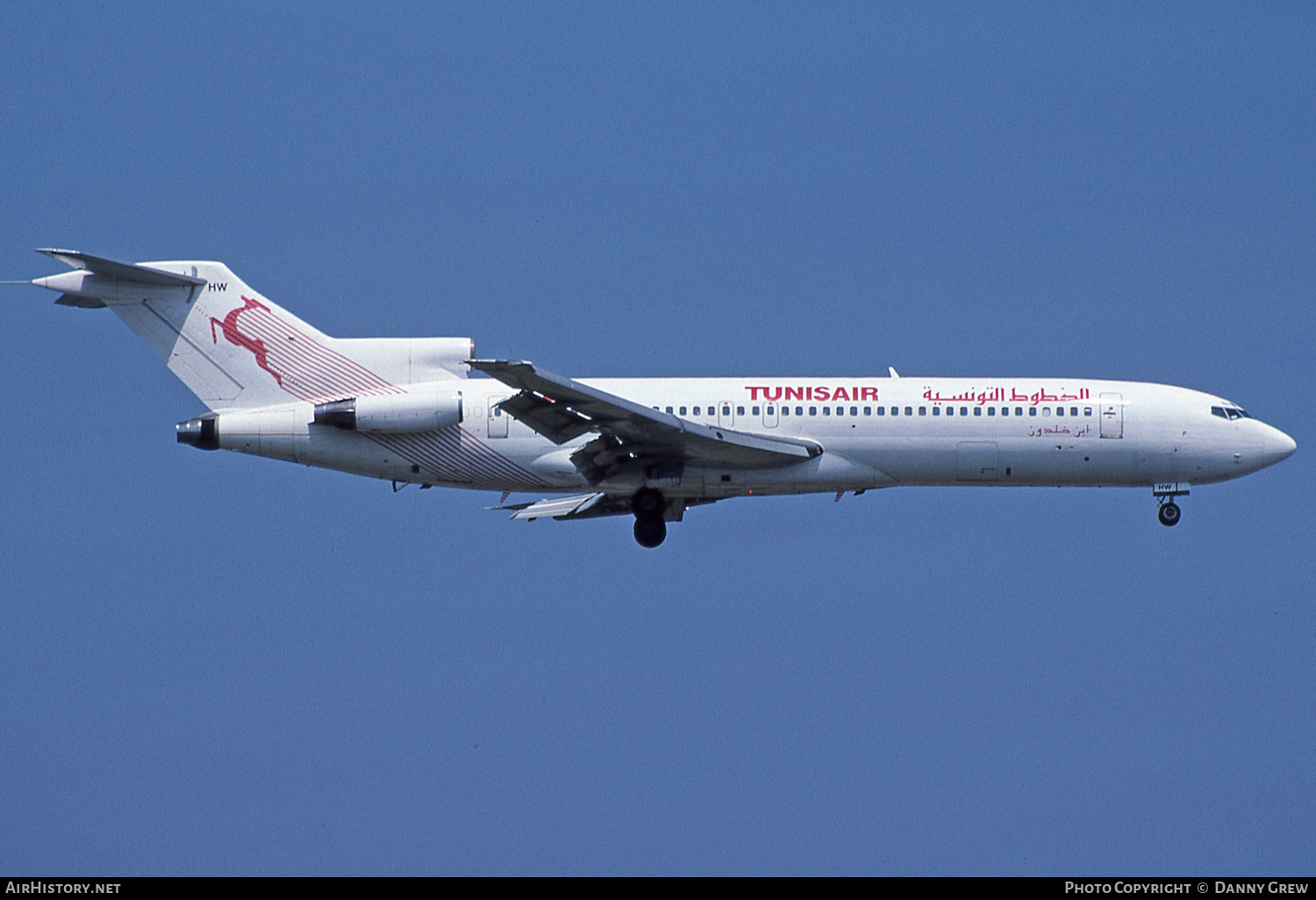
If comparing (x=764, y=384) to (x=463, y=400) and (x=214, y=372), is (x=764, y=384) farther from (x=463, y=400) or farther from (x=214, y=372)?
(x=214, y=372)

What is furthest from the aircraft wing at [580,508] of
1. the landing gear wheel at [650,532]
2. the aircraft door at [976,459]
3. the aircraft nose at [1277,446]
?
the aircraft nose at [1277,446]

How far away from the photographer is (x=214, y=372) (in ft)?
117

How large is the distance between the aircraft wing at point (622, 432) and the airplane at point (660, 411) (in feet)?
0.29

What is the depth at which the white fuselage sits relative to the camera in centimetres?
3528

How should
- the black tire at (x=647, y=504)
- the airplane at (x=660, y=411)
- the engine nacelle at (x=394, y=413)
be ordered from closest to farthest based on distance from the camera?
the engine nacelle at (x=394, y=413), the airplane at (x=660, y=411), the black tire at (x=647, y=504)

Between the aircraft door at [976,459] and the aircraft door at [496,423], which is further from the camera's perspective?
the aircraft door at [976,459]

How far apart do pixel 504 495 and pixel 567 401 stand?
20.4ft

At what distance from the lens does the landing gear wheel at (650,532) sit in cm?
3603

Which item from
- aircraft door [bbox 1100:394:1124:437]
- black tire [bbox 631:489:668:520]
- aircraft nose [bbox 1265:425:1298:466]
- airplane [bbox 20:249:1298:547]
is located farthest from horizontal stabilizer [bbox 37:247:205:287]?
aircraft nose [bbox 1265:425:1298:466]

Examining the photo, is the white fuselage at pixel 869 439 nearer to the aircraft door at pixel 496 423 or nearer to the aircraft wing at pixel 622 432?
the aircraft door at pixel 496 423

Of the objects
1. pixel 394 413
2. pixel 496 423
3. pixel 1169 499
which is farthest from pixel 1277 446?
pixel 394 413

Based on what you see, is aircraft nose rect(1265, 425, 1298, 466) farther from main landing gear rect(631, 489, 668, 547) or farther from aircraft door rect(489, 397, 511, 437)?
aircraft door rect(489, 397, 511, 437)

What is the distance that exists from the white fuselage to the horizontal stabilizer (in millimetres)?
3777

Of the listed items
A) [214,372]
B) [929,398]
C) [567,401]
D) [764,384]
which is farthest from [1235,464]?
[214,372]
